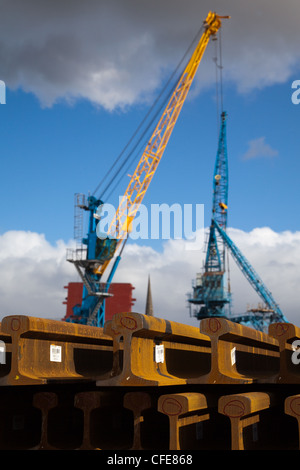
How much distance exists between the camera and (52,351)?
5840 millimetres

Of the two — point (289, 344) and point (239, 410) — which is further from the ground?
point (289, 344)

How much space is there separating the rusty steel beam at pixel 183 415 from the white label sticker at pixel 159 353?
0.66 metres

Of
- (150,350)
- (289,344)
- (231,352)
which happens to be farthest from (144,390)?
(289,344)

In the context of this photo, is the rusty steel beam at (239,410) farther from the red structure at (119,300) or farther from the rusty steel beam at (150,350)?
the red structure at (119,300)

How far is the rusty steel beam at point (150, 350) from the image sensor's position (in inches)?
194

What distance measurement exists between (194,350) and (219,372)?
5.51ft

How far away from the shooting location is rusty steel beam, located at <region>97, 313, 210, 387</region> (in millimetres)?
4926

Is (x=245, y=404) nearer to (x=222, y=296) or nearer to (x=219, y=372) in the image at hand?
(x=219, y=372)

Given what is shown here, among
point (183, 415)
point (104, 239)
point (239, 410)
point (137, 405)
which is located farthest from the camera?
point (104, 239)

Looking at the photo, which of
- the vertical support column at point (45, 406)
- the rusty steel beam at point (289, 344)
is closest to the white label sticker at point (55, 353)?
the vertical support column at point (45, 406)

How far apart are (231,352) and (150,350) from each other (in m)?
0.92

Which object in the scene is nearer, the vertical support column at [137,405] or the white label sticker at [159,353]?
the vertical support column at [137,405]

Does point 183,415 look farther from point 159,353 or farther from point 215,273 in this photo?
point 215,273

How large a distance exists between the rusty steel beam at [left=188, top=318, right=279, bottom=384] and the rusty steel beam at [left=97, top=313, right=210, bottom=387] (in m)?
0.39
